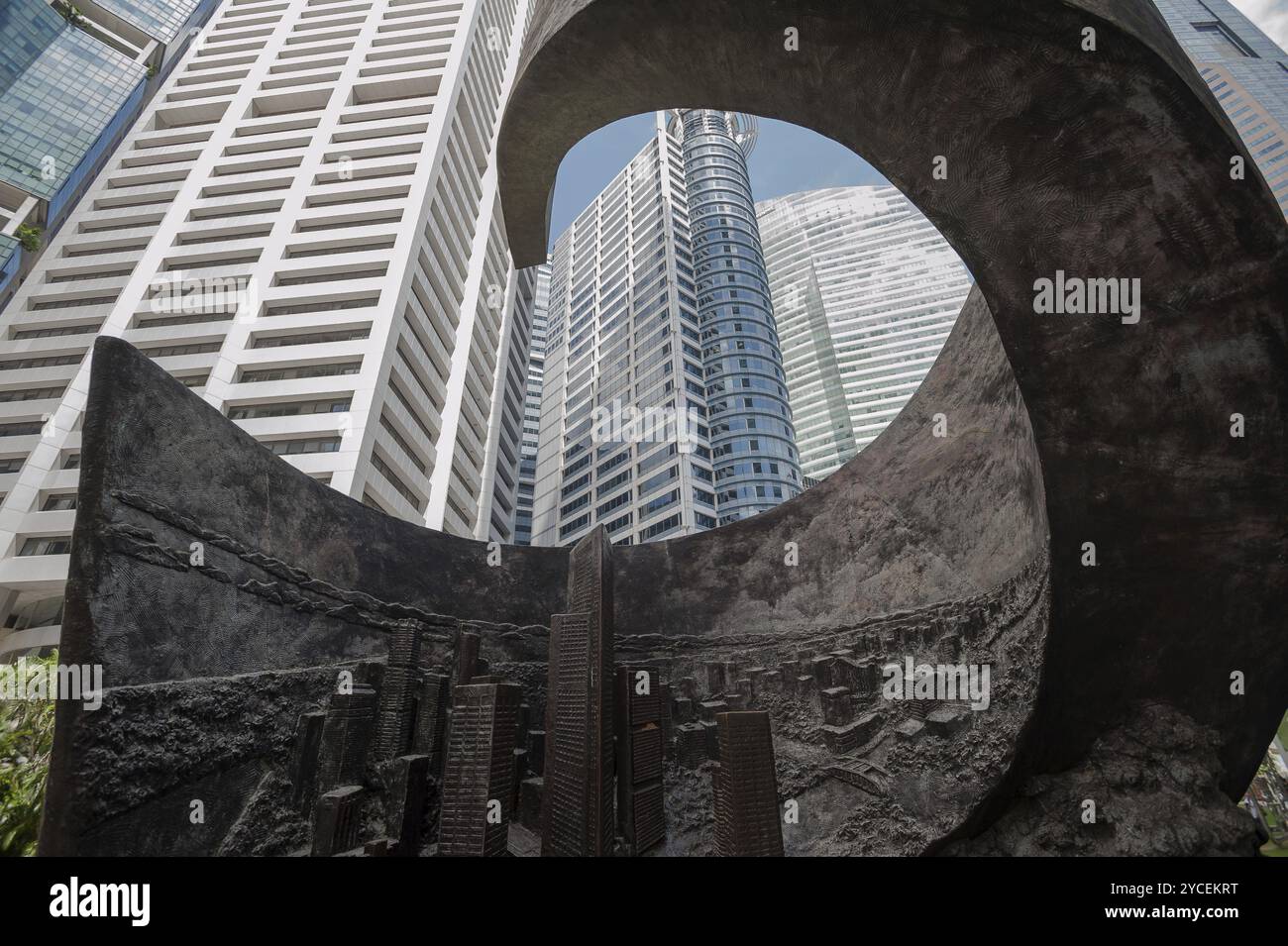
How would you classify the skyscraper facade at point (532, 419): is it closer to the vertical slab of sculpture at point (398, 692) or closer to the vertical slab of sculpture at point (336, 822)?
the vertical slab of sculpture at point (398, 692)

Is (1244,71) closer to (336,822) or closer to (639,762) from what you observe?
(639,762)

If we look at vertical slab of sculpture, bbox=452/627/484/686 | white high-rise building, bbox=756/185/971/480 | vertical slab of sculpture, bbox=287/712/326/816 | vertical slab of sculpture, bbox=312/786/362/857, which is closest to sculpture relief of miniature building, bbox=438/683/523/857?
vertical slab of sculpture, bbox=312/786/362/857

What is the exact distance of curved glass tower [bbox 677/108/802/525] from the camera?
41.1 m

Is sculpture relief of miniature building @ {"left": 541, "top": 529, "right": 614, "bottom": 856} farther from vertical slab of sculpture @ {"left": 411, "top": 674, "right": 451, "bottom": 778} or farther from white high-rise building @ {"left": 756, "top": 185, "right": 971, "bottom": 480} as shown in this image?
white high-rise building @ {"left": 756, "top": 185, "right": 971, "bottom": 480}

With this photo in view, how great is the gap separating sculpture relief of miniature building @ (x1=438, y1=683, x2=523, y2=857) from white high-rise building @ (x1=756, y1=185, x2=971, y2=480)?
62679 mm

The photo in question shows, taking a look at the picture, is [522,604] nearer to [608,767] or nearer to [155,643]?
[608,767]

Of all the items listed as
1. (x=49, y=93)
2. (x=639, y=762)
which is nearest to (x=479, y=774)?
(x=639, y=762)

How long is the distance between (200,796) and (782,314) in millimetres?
80443

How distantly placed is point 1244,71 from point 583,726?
2484 inches

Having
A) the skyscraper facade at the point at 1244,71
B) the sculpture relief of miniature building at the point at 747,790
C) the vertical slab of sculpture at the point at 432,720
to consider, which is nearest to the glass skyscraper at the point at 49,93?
the vertical slab of sculpture at the point at 432,720

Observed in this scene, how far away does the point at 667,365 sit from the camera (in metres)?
46.1

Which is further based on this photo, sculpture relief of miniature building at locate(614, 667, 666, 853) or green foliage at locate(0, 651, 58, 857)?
green foliage at locate(0, 651, 58, 857)

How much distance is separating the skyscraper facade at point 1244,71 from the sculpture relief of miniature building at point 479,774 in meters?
42.6

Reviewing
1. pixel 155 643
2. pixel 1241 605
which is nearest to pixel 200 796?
pixel 155 643
